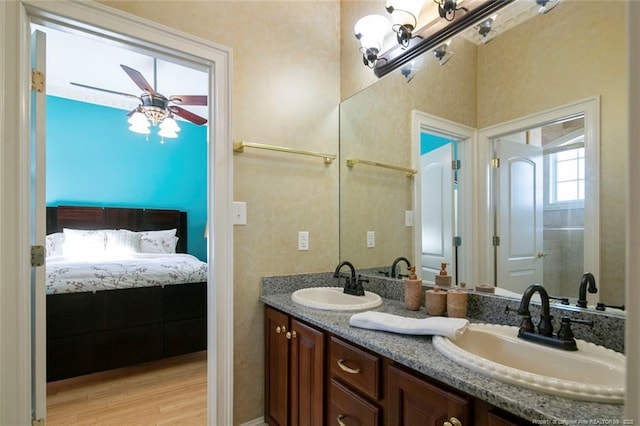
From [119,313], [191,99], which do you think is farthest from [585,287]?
[191,99]

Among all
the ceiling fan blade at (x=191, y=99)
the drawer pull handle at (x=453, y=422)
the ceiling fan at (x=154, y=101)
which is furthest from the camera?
the ceiling fan blade at (x=191, y=99)

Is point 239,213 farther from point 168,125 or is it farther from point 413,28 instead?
point 168,125

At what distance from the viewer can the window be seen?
1.09m

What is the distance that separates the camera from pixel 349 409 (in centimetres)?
120

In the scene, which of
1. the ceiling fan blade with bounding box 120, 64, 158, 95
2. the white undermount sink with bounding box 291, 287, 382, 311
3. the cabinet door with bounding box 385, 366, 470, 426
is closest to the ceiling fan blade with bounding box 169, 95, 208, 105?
the ceiling fan blade with bounding box 120, 64, 158, 95

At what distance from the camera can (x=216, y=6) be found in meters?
1.72

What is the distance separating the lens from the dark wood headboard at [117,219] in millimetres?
3992

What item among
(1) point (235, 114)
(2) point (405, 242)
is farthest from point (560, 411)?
(1) point (235, 114)

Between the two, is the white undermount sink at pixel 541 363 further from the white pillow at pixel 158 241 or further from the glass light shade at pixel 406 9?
the white pillow at pixel 158 241

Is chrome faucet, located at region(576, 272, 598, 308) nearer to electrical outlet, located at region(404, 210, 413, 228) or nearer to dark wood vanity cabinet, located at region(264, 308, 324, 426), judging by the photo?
electrical outlet, located at region(404, 210, 413, 228)

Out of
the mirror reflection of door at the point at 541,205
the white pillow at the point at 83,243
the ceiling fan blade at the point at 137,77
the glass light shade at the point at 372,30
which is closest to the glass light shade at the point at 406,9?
the glass light shade at the point at 372,30

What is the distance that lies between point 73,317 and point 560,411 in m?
2.92

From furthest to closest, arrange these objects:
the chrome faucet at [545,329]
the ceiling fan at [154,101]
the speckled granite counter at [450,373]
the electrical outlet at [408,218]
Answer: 1. the ceiling fan at [154,101]
2. the electrical outlet at [408,218]
3. the chrome faucet at [545,329]
4. the speckled granite counter at [450,373]

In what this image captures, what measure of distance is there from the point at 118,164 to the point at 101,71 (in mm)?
1426
